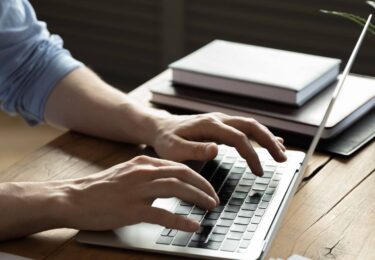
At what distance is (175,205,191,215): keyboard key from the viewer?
A: 1002mm

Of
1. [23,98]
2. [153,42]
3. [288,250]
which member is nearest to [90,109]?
[23,98]

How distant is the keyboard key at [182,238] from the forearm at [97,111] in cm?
30

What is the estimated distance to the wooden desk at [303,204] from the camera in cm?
95

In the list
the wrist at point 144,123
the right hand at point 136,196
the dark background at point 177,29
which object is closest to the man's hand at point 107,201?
the right hand at point 136,196

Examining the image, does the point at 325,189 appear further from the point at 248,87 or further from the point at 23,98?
the point at 23,98

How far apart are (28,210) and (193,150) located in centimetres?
26

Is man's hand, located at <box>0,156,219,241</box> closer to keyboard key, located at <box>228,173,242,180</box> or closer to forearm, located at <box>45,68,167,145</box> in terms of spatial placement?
keyboard key, located at <box>228,173,242,180</box>

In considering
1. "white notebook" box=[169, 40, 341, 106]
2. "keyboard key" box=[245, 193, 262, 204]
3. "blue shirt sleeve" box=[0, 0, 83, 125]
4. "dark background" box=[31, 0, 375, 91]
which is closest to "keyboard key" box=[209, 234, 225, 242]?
"keyboard key" box=[245, 193, 262, 204]

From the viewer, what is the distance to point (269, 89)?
1.31 m

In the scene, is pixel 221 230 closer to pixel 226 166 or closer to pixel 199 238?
pixel 199 238

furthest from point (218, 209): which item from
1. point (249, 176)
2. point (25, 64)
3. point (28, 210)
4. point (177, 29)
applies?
point (177, 29)

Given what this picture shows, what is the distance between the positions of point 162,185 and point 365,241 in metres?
0.26

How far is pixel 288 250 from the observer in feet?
3.11

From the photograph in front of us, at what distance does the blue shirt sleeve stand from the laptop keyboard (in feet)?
1.25
